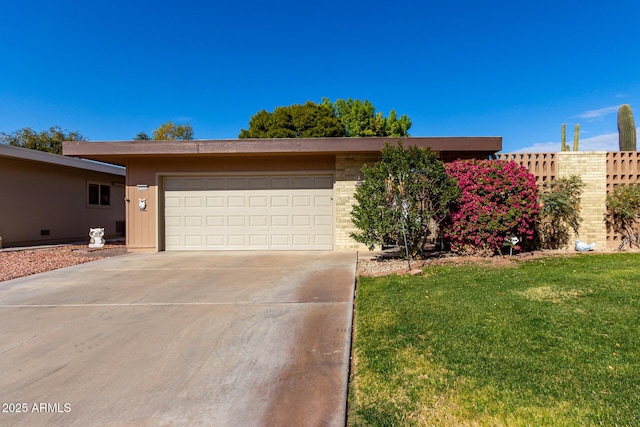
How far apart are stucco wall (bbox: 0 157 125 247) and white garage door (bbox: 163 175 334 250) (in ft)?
20.1

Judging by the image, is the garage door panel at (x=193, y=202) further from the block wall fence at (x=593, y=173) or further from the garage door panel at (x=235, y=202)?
the block wall fence at (x=593, y=173)

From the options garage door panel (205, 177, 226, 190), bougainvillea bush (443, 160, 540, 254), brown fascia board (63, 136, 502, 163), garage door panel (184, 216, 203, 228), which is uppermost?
brown fascia board (63, 136, 502, 163)

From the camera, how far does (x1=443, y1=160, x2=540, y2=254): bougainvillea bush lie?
743 cm

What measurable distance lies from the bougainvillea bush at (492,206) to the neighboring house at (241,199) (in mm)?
2710

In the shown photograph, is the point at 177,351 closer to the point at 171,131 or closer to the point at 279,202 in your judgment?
the point at 279,202

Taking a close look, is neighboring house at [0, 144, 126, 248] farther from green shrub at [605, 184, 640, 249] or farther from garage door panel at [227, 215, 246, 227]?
green shrub at [605, 184, 640, 249]

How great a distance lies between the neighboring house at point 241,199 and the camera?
1034 centimetres

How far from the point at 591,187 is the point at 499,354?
8.34m

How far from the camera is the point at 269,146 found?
9.82 metres

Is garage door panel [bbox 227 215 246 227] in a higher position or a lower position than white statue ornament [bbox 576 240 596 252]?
higher

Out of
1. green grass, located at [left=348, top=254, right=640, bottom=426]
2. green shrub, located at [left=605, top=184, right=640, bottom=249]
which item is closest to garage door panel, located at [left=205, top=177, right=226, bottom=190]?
green grass, located at [left=348, top=254, right=640, bottom=426]

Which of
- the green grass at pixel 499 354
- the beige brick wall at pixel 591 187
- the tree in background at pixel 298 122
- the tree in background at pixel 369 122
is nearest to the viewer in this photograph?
the green grass at pixel 499 354

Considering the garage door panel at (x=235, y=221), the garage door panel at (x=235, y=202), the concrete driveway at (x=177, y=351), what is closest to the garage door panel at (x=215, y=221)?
the garage door panel at (x=235, y=221)

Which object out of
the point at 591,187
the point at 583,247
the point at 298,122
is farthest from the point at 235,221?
the point at 298,122
